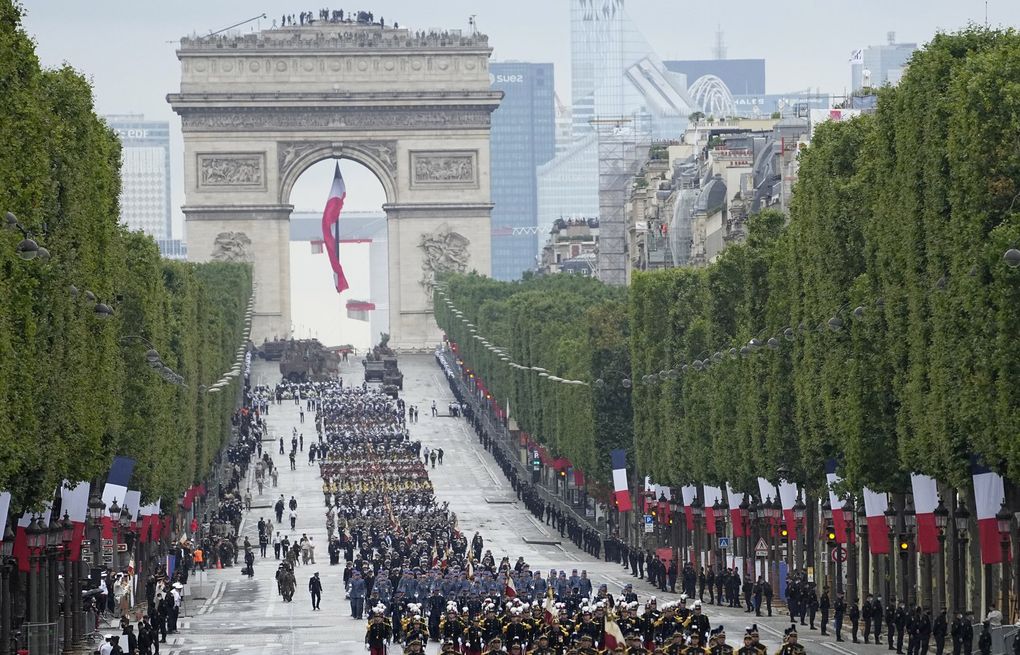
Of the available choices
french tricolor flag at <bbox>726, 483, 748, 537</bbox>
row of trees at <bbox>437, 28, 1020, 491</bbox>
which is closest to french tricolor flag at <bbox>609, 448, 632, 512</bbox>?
row of trees at <bbox>437, 28, 1020, 491</bbox>

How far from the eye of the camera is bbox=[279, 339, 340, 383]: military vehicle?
15050 centimetres

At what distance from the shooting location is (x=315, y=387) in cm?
14225

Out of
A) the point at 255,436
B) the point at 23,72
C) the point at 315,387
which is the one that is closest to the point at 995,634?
the point at 23,72

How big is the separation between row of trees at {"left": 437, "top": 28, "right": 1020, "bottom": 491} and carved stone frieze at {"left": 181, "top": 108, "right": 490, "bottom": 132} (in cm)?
8521

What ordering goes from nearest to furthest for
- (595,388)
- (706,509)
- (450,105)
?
(706,509)
(595,388)
(450,105)

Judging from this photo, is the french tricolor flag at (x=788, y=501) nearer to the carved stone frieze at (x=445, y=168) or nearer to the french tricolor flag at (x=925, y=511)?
the french tricolor flag at (x=925, y=511)

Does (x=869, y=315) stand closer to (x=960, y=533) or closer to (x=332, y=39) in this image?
(x=960, y=533)

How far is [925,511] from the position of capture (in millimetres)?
51031

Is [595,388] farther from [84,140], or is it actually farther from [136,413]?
[84,140]

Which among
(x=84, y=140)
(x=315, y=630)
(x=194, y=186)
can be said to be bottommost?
(x=315, y=630)

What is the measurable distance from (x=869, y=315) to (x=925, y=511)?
18.2ft

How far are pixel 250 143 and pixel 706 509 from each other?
345 feet

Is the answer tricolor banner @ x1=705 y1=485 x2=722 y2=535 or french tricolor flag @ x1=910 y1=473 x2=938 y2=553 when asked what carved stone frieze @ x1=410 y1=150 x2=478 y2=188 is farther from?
french tricolor flag @ x1=910 y1=473 x2=938 y2=553

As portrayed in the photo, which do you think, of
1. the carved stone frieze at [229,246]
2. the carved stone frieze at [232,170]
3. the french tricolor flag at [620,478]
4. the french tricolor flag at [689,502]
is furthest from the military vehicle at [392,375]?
the french tricolor flag at [689,502]
